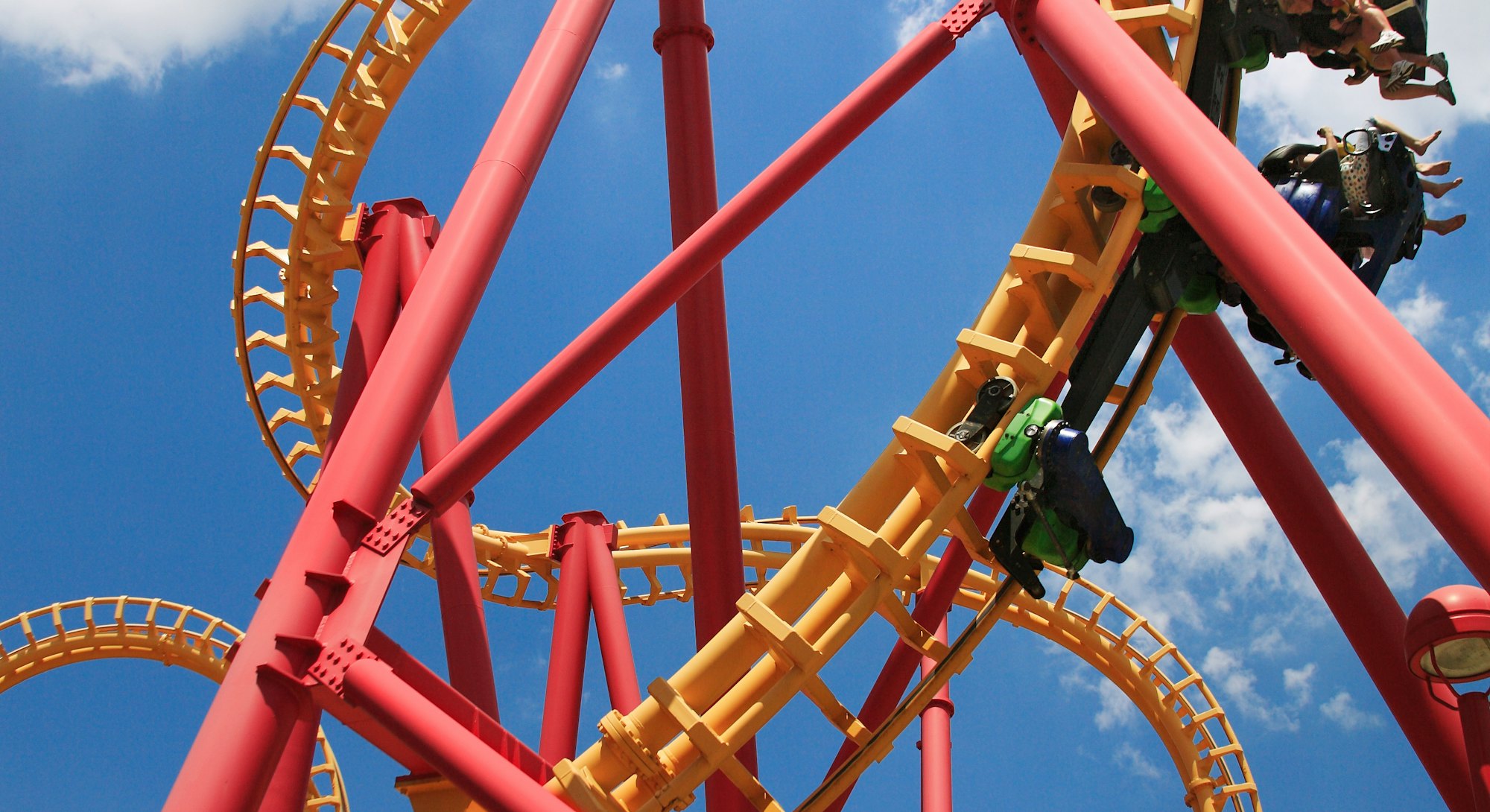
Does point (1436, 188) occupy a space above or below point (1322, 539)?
above

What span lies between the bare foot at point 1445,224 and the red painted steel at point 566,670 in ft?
14.2

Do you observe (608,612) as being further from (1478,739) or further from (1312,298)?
(1312,298)

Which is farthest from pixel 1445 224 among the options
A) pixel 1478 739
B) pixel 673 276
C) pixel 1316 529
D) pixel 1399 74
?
pixel 673 276

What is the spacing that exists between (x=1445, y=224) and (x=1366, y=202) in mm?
466

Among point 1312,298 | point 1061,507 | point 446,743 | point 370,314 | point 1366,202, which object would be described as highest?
point 370,314

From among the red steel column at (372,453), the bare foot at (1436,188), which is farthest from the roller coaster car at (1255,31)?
the red steel column at (372,453)

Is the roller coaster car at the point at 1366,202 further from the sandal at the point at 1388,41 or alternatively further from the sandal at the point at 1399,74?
the sandal at the point at 1388,41

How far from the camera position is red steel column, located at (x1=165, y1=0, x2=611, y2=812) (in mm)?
3809

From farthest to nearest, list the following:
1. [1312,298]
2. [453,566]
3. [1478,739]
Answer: [453,566], [1478,739], [1312,298]

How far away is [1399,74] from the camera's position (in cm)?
497

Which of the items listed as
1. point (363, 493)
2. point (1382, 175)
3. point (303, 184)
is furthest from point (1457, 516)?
point (303, 184)

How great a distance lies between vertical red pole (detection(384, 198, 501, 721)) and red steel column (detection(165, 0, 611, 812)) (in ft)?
3.10

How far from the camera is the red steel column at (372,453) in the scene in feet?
12.5

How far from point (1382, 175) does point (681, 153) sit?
308 centimetres
